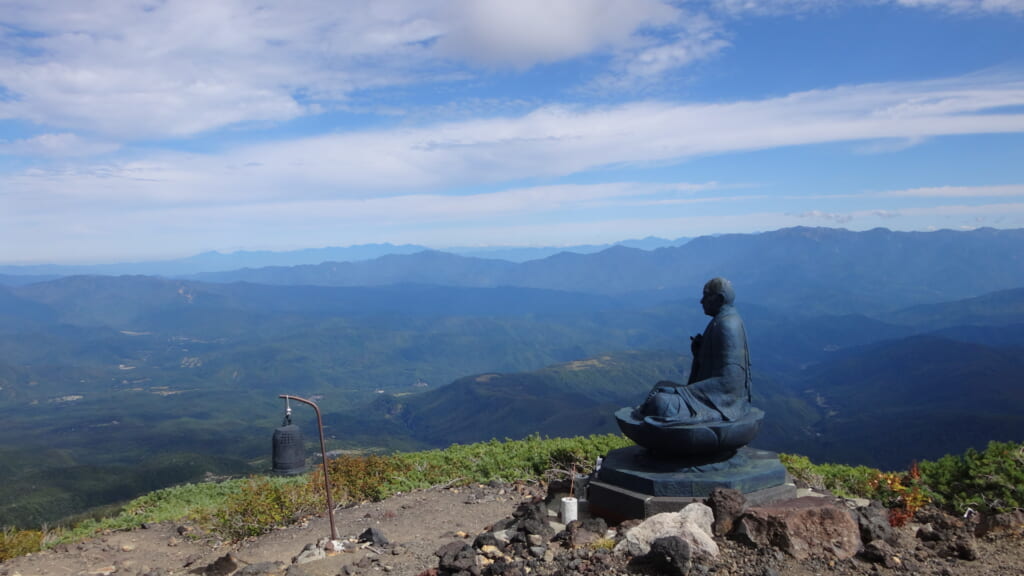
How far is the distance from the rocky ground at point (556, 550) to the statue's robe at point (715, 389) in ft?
4.95

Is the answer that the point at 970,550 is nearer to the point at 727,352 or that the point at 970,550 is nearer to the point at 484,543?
the point at 727,352

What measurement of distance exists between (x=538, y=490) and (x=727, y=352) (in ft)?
18.7

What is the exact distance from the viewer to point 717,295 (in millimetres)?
9695

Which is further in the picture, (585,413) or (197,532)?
(585,413)

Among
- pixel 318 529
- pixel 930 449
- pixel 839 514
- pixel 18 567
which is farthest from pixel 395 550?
pixel 930 449

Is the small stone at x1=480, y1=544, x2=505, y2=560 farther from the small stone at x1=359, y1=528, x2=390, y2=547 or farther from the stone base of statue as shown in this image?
the small stone at x1=359, y1=528, x2=390, y2=547

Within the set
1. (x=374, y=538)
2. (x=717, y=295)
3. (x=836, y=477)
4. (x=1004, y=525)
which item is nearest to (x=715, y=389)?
(x=717, y=295)

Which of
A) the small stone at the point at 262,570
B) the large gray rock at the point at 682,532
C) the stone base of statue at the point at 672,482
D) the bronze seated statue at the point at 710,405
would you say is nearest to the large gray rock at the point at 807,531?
the large gray rock at the point at 682,532

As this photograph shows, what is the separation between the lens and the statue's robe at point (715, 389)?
29.7 feet

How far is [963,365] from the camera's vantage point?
517 ft

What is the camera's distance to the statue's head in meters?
9.68

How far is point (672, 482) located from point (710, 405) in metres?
1.26

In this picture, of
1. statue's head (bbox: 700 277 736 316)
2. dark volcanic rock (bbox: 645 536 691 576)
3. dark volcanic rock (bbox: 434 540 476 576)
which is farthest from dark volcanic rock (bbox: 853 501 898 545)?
dark volcanic rock (bbox: 434 540 476 576)

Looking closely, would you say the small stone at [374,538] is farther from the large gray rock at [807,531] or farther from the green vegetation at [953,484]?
the green vegetation at [953,484]
